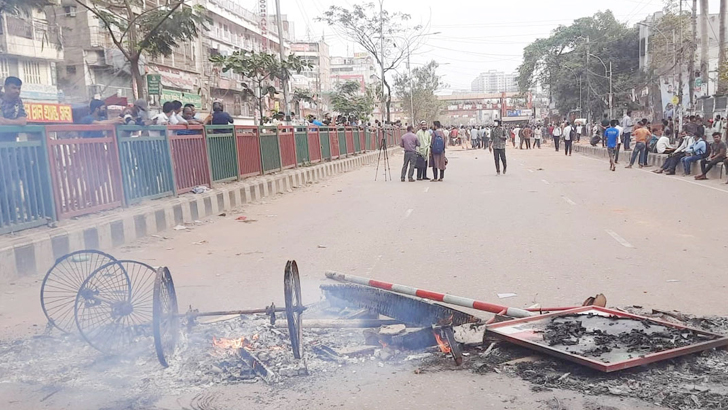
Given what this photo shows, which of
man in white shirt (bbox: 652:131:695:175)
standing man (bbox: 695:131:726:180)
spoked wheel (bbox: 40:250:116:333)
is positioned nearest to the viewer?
spoked wheel (bbox: 40:250:116:333)

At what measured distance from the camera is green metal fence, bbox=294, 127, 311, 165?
63.0 feet

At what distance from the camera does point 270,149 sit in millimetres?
16359

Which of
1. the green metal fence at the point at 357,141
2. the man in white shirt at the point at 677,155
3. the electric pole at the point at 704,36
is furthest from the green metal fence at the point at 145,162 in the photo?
the electric pole at the point at 704,36

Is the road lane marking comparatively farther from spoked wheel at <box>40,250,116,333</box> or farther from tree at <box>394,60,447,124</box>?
tree at <box>394,60,447,124</box>

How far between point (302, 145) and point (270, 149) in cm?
354

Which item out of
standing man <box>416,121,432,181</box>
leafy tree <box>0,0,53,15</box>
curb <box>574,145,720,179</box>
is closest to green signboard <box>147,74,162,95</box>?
standing man <box>416,121,432,181</box>

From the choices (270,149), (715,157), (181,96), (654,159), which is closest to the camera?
(715,157)

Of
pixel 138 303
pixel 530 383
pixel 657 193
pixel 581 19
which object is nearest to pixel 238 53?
pixel 657 193

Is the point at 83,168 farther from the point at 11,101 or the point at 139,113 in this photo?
the point at 139,113

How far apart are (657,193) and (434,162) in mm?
6646

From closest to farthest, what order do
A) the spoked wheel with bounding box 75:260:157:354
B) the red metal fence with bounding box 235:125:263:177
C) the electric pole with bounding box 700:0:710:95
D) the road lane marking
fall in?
the spoked wheel with bounding box 75:260:157:354
the road lane marking
the red metal fence with bounding box 235:125:263:177
the electric pole with bounding box 700:0:710:95

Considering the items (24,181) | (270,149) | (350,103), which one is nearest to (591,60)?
(350,103)

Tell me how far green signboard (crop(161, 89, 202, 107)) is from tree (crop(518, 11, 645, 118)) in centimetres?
3702

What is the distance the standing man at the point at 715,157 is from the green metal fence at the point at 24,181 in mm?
15190
